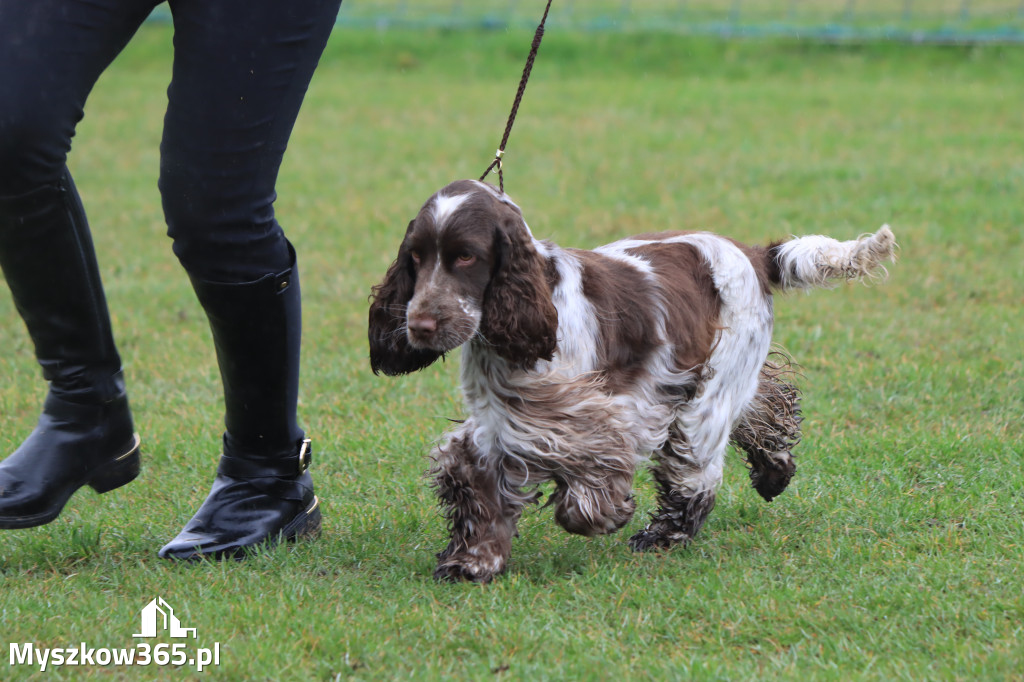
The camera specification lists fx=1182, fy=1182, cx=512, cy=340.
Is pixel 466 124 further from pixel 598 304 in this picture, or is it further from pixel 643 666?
pixel 643 666

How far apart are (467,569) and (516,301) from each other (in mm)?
801

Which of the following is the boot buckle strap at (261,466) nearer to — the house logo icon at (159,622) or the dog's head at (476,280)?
the house logo icon at (159,622)

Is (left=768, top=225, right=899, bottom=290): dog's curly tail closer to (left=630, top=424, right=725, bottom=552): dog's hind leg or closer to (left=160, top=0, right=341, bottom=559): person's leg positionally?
(left=630, top=424, right=725, bottom=552): dog's hind leg

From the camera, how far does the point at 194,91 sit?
3.16 metres

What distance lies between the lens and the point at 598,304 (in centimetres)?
355

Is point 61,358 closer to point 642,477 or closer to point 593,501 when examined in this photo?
point 593,501

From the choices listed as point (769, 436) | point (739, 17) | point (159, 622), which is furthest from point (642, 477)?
point (739, 17)

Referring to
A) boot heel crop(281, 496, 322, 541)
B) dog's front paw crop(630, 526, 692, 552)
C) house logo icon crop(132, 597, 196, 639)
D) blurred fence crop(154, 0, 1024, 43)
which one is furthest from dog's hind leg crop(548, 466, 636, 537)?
blurred fence crop(154, 0, 1024, 43)

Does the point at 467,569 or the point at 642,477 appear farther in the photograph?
the point at 642,477

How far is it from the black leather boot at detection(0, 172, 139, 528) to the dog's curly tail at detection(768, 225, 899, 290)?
225 centimetres

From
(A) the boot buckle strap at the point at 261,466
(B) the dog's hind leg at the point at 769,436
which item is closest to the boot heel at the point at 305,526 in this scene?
(A) the boot buckle strap at the point at 261,466

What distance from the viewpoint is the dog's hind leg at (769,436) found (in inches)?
160

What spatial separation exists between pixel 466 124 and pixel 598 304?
33.6ft

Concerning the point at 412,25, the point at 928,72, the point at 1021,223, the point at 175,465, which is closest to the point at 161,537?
the point at 175,465
